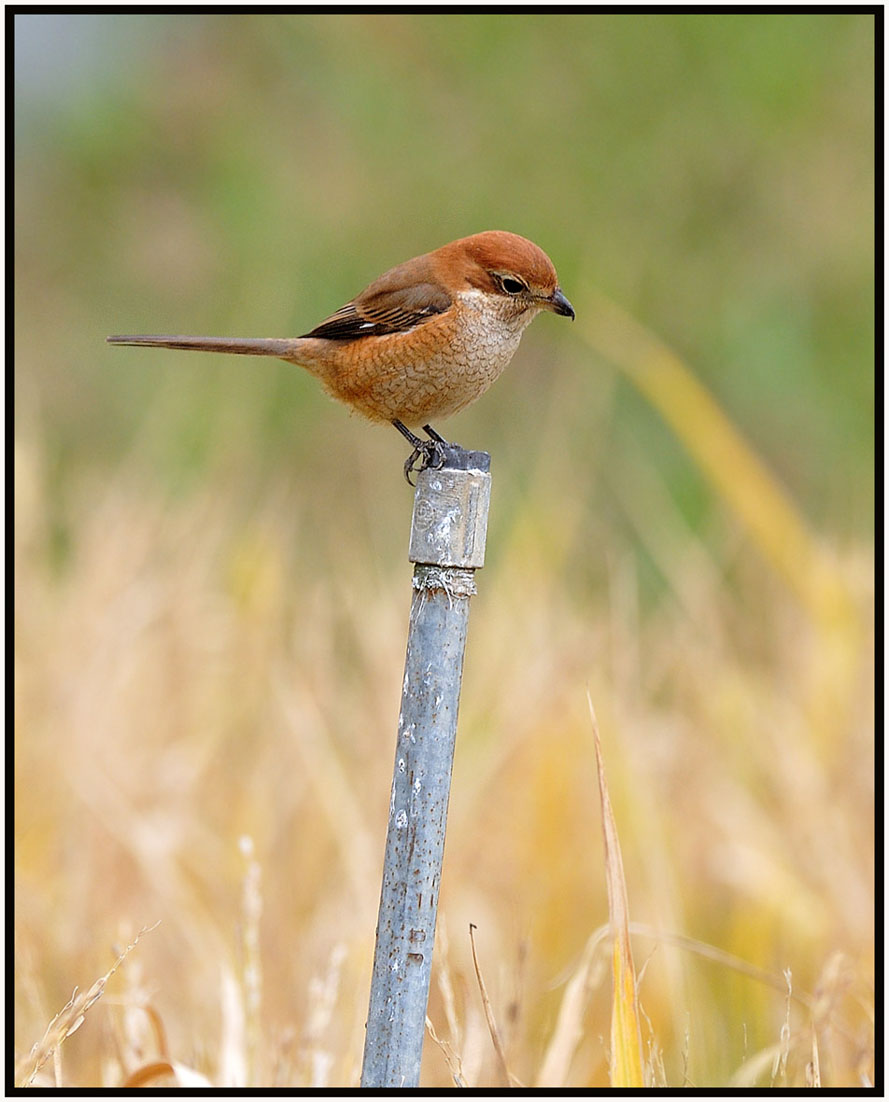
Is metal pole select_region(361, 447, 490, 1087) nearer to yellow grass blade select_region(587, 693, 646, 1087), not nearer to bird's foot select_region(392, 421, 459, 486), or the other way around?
yellow grass blade select_region(587, 693, 646, 1087)

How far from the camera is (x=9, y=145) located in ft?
7.38

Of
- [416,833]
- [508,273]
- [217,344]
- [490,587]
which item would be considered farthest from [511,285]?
[490,587]

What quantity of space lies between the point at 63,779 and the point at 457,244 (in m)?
1.41

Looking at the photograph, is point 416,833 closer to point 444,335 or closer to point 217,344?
point 444,335

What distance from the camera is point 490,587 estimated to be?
3.94 meters

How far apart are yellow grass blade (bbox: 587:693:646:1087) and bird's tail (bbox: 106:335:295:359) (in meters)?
1.02

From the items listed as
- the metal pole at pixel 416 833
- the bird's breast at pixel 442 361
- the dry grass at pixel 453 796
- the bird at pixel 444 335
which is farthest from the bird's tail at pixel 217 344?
the metal pole at pixel 416 833

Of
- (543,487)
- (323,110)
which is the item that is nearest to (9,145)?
(543,487)

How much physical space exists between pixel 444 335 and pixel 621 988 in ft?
3.62

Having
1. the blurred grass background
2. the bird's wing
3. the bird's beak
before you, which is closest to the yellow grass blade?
the blurred grass background

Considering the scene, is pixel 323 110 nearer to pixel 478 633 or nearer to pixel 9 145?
pixel 478 633

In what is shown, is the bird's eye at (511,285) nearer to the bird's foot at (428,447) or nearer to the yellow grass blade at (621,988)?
the bird's foot at (428,447)

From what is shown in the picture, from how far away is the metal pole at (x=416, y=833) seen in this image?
160cm

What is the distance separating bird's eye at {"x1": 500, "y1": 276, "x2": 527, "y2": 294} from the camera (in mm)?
2414
